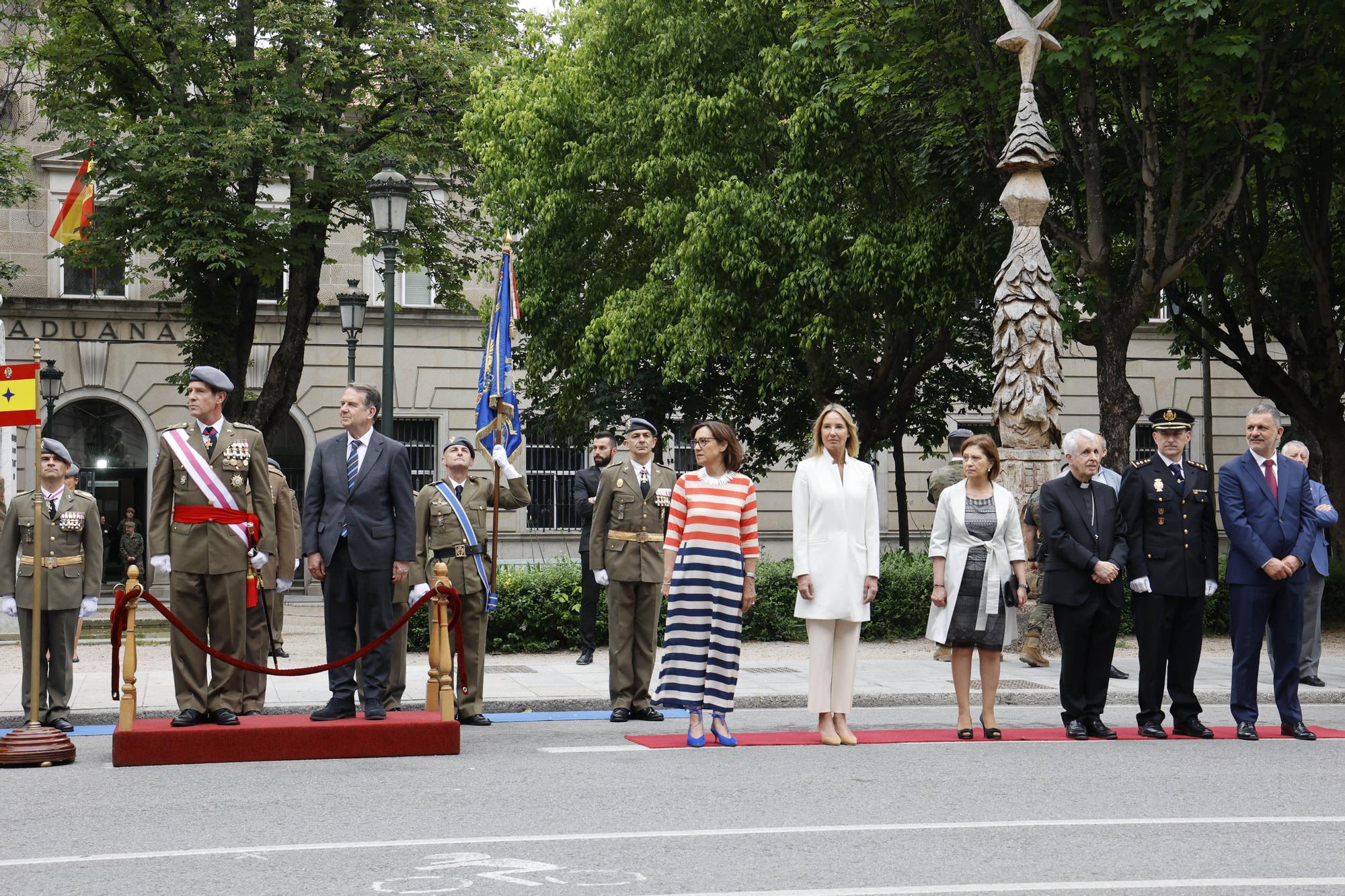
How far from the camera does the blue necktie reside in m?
9.17

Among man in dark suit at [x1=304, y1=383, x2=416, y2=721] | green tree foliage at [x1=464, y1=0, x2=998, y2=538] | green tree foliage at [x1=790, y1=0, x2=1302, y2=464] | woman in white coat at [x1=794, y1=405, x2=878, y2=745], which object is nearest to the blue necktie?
man in dark suit at [x1=304, y1=383, x2=416, y2=721]

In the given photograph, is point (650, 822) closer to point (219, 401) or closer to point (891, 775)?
point (891, 775)

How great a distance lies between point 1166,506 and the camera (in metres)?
9.92

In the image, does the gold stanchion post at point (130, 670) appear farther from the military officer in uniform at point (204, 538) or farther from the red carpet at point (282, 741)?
the military officer in uniform at point (204, 538)

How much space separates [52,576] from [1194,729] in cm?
782

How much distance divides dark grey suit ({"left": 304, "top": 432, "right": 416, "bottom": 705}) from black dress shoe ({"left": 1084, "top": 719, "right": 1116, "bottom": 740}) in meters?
4.60

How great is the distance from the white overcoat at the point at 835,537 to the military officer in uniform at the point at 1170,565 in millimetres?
1861

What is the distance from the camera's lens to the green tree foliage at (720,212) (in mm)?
21312

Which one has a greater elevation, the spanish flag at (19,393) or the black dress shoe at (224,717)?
the spanish flag at (19,393)

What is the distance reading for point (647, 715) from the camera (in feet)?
35.5

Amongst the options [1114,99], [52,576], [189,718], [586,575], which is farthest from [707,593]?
[1114,99]

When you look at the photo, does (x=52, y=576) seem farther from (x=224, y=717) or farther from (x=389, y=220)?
(x=389, y=220)

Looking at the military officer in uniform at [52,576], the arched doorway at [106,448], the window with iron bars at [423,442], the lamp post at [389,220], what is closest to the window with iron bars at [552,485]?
the window with iron bars at [423,442]

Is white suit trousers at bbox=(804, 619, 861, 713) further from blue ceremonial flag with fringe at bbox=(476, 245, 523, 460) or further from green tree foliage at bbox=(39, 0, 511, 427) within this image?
green tree foliage at bbox=(39, 0, 511, 427)
